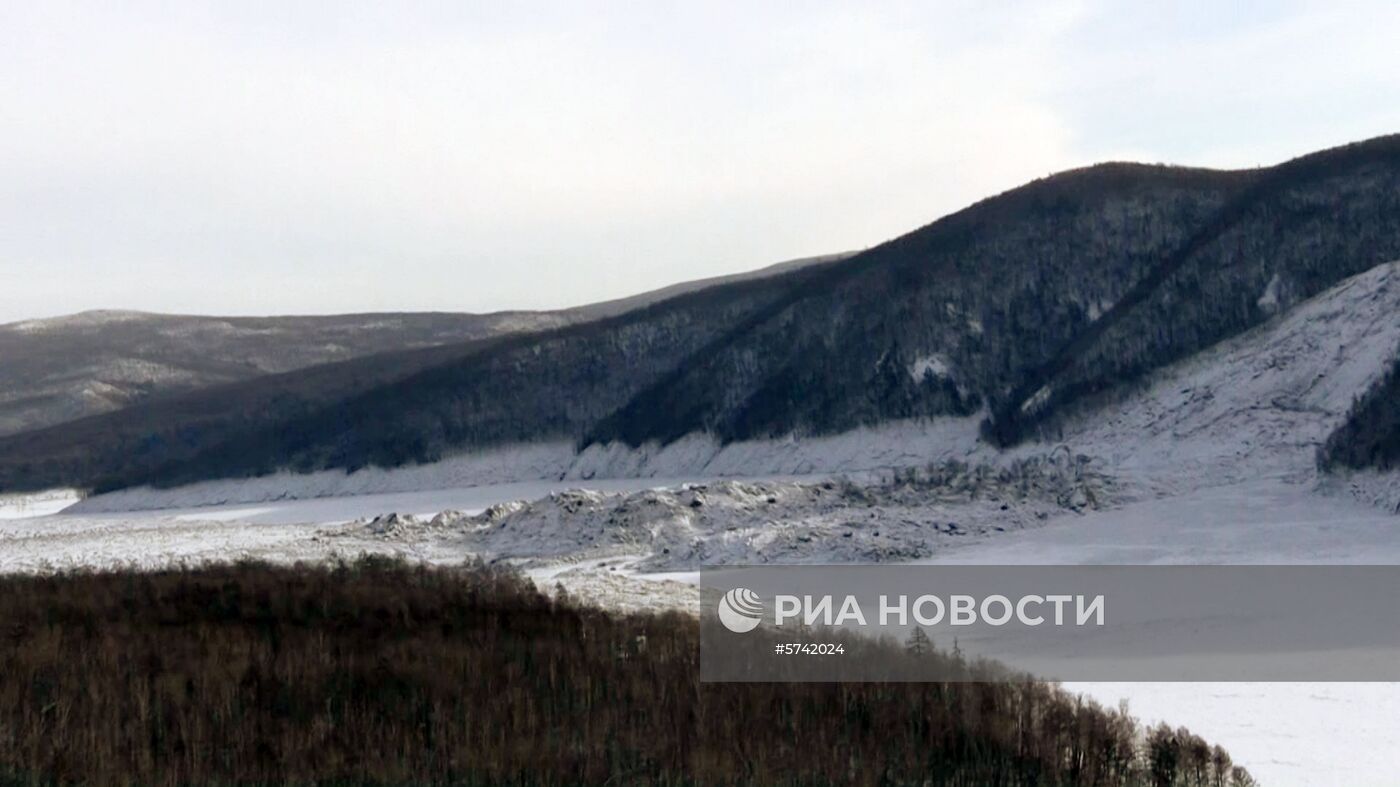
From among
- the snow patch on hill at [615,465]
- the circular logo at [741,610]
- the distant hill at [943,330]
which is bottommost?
the snow patch on hill at [615,465]

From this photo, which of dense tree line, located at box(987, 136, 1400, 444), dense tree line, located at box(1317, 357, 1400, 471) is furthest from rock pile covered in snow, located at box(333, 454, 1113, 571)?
dense tree line, located at box(987, 136, 1400, 444)

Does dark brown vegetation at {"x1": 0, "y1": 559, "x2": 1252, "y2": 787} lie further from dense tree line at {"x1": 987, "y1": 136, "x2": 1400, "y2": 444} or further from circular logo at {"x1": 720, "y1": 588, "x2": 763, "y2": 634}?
dense tree line at {"x1": 987, "y1": 136, "x2": 1400, "y2": 444}

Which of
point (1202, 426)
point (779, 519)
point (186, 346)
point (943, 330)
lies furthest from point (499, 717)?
point (186, 346)

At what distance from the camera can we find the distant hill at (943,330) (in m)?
45.2

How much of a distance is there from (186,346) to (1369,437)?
156 metres

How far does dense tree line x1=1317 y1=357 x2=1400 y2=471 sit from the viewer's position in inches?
1013

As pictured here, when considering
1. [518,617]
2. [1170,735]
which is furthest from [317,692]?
[1170,735]

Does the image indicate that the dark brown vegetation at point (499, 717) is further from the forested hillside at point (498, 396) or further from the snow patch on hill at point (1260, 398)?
the forested hillside at point (498, 396)

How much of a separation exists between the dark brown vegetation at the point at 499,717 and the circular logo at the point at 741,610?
0.69 metres

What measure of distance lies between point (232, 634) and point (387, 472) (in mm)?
45434

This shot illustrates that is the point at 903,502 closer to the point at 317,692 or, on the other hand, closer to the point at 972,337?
the point at 317,692

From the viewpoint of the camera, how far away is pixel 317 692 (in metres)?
12.5

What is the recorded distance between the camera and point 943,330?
5191 centimetres

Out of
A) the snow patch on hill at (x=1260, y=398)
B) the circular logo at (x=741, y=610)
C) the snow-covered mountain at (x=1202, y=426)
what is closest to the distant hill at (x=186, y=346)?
the snow-covered mountain at (x=1202, y=426)
